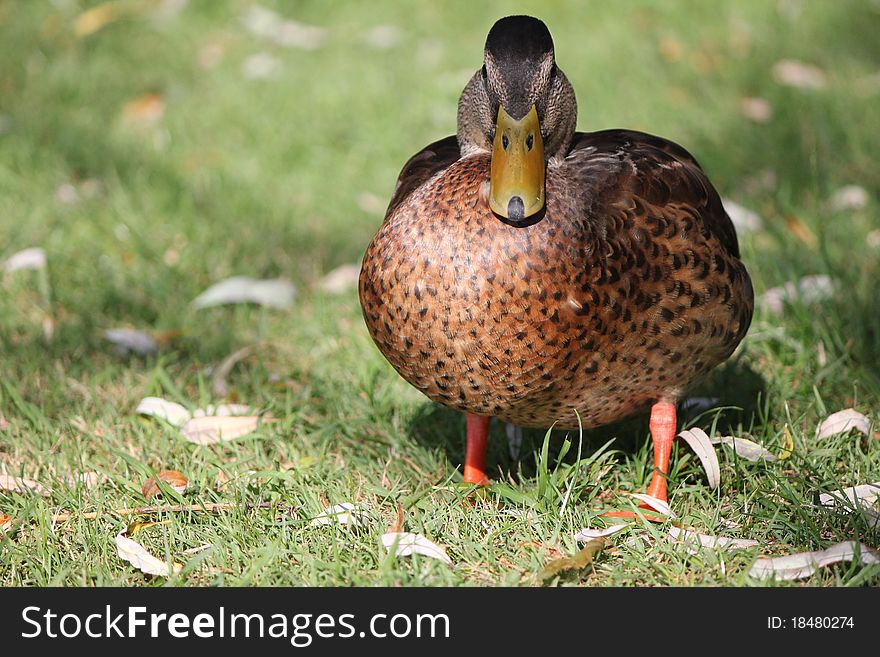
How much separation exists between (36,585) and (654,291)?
62.3 inches

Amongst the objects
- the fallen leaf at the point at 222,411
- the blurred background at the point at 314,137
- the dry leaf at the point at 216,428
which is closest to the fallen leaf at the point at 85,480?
the dry leaf at the point at 216,428

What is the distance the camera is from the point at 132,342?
363 centimetres

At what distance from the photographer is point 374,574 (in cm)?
247

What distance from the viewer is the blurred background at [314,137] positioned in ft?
12.7

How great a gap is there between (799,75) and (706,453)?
11.4ft

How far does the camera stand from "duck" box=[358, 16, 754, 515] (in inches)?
93.2

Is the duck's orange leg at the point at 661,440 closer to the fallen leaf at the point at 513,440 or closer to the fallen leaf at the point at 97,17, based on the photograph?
the fallen leaf at the point at 513,440

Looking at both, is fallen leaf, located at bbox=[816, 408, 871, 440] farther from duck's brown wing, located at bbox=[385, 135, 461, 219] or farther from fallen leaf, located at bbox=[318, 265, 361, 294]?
fallen leaf, located at bbox=[318, 265, 361, 294]

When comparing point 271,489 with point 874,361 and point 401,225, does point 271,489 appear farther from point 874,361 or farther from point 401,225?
point 874,361

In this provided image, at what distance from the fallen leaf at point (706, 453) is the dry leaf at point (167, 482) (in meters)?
1.32

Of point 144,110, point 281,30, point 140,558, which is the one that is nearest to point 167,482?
point 140,558

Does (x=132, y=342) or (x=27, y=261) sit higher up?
(x=27, y=261)

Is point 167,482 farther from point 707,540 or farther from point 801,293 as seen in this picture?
point 801,293

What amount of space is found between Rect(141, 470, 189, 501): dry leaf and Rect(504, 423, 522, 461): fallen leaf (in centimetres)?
90
